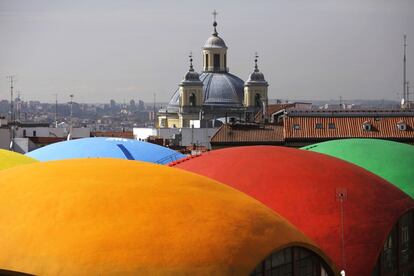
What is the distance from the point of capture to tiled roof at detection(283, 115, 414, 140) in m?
62.6

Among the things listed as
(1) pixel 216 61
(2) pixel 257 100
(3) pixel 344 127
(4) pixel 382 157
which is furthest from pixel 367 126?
(1) pixel 216 61

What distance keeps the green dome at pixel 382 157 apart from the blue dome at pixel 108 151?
32.5 ft

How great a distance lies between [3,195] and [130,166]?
3.48 meters

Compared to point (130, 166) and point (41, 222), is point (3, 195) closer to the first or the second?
point (41, 222)

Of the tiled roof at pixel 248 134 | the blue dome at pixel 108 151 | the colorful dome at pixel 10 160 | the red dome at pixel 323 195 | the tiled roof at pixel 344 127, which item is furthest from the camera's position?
the tiled roof at pixel 344 127

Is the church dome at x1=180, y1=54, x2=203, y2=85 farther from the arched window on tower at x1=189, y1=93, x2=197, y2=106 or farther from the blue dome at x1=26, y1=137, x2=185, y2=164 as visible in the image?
the blue dome at x1=26, y1=137, x2=185, y2=164

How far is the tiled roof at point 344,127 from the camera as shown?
62.6 metres

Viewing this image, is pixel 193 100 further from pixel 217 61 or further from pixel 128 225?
pixel 128 225

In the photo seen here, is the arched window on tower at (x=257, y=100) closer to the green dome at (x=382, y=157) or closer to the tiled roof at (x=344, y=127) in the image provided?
the tiled roof at (x=344, y=127)

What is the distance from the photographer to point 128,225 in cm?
1856

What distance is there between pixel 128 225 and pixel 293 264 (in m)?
3.91

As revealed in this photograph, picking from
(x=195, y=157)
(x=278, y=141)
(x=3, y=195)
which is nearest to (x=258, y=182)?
(x=195, y=157)

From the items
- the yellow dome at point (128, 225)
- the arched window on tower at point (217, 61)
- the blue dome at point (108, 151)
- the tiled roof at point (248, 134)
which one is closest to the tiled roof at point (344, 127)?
the tiled roof at point (248, 134)

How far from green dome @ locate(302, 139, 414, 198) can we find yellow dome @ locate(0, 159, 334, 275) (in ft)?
46.9
